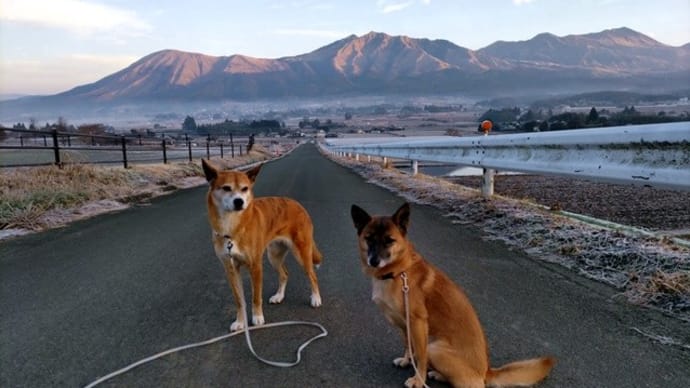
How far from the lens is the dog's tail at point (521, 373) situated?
228cm

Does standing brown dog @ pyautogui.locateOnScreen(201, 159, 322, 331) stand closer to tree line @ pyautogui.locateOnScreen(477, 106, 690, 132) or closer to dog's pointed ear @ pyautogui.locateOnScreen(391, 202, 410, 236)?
dog's pointed ear @ pyautogui.locateOnScreen(391, 202, 410, 236)

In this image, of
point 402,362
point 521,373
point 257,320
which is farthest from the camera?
point 257,320

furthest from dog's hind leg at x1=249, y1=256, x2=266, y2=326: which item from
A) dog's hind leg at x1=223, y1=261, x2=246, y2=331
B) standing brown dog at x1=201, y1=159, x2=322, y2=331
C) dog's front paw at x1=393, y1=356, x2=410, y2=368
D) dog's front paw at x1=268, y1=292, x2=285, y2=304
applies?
dog's front paw at x1=393, y1=356, x2=410, y2=368

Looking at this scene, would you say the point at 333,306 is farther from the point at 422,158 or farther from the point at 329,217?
the point at 422,158

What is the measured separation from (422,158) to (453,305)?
10155mm

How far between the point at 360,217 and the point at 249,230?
0.98 m

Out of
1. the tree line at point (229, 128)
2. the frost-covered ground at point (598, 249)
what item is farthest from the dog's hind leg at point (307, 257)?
the tree line at point (229, 128)

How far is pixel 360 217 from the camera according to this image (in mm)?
2992

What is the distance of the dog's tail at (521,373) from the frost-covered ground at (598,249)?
136 cm

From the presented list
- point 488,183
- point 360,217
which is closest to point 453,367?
point 360,217

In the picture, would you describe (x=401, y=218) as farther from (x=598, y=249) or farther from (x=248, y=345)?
(x=598, y=249)

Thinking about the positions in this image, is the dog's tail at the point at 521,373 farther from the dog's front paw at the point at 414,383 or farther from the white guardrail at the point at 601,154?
the white guardrail at the point at 601,154

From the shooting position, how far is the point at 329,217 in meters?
7.55

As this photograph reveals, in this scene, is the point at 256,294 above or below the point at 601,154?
below
